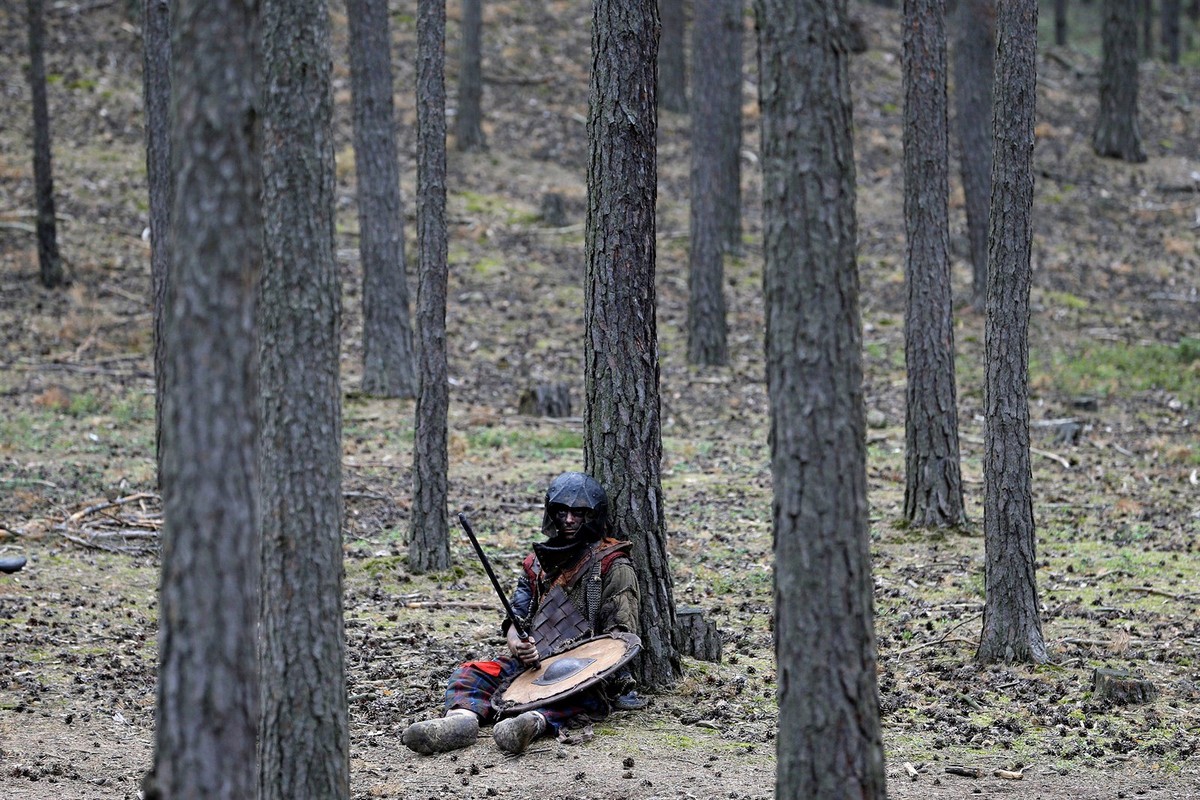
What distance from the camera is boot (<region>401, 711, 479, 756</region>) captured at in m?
6.71

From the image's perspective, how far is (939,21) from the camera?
35.7ft

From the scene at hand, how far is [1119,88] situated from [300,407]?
2690cm

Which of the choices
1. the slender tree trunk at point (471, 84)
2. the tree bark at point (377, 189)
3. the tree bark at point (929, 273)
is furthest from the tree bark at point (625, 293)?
the slender tree trunk at point (471, 84)

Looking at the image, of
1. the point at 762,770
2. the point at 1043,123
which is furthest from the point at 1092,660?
the point at 1043,123

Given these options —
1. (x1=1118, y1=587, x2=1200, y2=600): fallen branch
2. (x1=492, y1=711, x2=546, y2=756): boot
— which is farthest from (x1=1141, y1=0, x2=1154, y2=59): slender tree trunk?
(x1=492, y1=711, x2=546, y2=756): boot

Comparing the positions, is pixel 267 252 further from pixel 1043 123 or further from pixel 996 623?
pixel 1043 123

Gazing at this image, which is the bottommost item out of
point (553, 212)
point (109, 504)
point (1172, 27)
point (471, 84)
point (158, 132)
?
point (109, 504)

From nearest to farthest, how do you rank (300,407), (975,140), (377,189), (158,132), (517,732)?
(300,407) → (517,732) → (158,132) → (377,189) → (975,140)

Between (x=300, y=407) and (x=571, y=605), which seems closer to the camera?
(x=300, y=407)

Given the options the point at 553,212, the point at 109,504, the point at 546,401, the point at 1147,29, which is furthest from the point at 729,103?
the point at 1147,29

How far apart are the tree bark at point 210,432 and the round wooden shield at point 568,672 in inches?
134

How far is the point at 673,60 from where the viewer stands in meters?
29.1

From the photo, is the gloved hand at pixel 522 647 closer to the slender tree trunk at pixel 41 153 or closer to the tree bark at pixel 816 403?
the tree bark at pixel 816 403

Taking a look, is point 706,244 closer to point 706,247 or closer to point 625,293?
point 706,247
